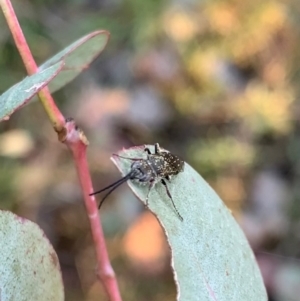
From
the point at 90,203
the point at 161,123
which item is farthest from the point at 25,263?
the point at 161,123

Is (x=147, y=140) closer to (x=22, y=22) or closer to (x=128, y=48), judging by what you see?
(x=128, y=48)

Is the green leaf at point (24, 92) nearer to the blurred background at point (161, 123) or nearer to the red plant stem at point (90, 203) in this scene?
the red plant stem at point (90, 203)

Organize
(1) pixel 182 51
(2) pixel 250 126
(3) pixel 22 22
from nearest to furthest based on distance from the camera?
(3) pixel 22 22 → (2) pixel 250 126 → (1) pixel 182 51

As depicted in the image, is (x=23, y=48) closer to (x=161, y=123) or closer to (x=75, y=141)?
(x=75, y=141)

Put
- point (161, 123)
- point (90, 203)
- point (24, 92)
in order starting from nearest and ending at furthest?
1. point (24, 92)
2. point (90, 203)
3. point (161, 123)

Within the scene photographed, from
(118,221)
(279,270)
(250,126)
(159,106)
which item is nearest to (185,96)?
(159,106)

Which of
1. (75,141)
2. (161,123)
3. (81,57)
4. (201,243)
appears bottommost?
(201,243)
